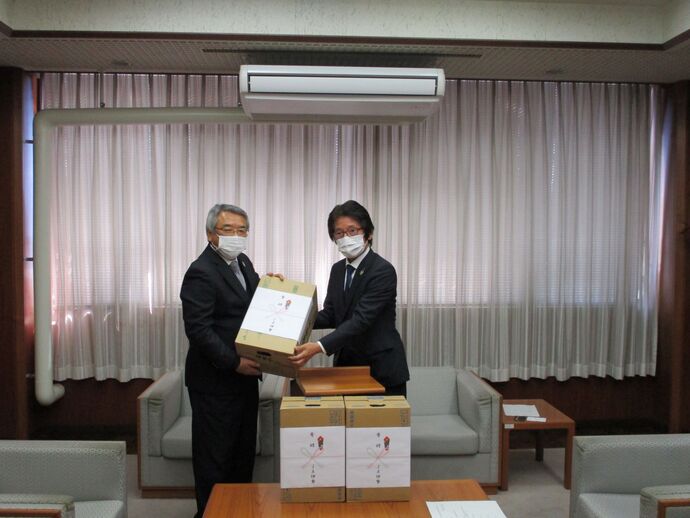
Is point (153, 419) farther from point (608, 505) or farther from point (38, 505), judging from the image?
point (608, 505)

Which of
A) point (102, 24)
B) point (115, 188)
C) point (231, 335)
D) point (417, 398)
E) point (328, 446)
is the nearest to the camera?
point (328, 446)

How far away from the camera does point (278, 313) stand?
7.66 ft

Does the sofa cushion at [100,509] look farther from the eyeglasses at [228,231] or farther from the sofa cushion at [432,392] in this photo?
the sofa cushion at [432,392]

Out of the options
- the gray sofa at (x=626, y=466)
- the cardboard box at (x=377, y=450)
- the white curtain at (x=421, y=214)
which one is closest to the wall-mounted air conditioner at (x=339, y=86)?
the white curtain at (x=421, y=214)

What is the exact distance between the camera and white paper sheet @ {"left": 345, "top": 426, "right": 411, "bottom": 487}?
6.38 ft

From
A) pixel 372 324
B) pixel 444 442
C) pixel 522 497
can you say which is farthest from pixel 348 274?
pixel 522 497

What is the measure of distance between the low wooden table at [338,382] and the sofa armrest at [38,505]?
862mm

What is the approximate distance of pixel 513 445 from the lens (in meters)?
4.04

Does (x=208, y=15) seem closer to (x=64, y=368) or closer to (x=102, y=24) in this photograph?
(x=102, y=24)

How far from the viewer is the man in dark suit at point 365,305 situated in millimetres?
2627

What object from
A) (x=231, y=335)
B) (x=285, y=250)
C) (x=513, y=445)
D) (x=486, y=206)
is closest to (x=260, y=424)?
(x=231, y=335)

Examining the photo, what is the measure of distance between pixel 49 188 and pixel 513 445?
349 cm

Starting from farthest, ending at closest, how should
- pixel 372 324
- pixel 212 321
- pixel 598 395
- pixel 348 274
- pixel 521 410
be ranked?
pixel 598 395 < pixel 521 410 < pixel 348 274 < pixel 372 324 < pixel 212 321

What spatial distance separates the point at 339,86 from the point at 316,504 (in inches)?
84.3
